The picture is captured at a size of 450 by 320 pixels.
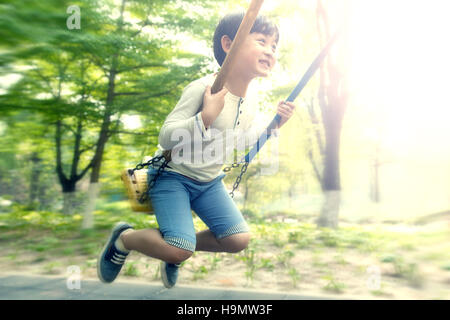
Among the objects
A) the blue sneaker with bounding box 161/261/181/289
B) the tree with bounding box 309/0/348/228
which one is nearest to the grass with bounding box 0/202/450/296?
the blue sneaker with bounding box 161/261/181/289

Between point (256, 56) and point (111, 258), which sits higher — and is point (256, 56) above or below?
above

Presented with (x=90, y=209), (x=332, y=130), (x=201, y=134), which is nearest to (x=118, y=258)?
(x=201, y=134)

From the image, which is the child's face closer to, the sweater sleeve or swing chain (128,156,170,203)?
the sweater sleeve

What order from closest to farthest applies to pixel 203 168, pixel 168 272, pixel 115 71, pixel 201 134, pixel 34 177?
pixel 201 134, pixel 203 168, pixel 168 272, pixel 115 71, pixel 34 177

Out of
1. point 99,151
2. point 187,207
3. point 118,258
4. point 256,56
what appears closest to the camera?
point 256,56

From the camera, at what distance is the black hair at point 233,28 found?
2109 mm

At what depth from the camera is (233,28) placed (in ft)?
7.23

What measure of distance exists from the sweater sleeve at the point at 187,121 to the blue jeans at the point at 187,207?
0.27 metres

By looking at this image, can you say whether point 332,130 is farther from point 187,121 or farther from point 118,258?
point 187,121

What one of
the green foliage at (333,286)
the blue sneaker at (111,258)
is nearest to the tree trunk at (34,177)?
the green foliage at (333,286)

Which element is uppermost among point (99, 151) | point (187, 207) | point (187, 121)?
point (99, 151)

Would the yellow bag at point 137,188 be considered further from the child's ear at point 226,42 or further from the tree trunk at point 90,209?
the tree trunk at point 90,209

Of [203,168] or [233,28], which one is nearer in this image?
[233,28]

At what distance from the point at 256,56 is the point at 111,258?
4.77ft
